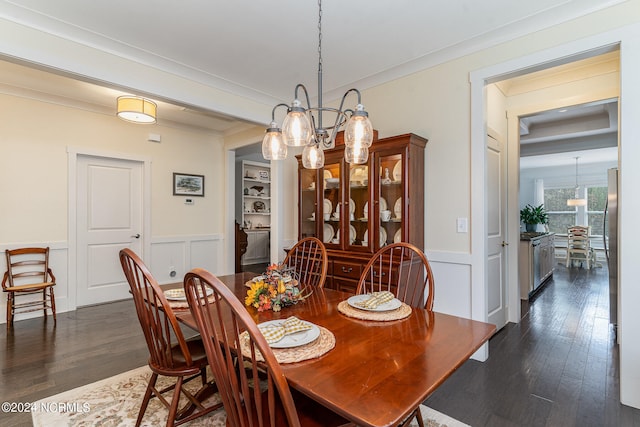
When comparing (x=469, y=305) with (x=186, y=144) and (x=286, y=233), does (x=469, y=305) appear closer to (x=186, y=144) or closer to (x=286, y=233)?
(x=286, y=233)

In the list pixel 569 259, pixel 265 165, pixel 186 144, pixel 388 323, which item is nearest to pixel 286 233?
pixel 186 144

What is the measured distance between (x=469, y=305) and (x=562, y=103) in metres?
2.27

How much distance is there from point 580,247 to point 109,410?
29.2 ft

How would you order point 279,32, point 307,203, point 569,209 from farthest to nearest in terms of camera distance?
point 569,209 → point 307,203 → point 279,32

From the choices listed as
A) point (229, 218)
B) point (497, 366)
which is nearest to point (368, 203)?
point (497, 366)

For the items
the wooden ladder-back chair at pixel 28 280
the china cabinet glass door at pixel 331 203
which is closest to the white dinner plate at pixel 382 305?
the china cabinet glass door at pixel 331 203

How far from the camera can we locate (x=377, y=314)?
155 centimetres

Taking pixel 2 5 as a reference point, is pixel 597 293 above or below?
below

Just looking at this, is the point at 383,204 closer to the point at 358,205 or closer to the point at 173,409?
the point at 358,205

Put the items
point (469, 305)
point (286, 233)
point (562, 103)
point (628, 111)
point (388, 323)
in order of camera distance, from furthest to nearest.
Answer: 1. point (286, 233)
2. point (562, 103)
3. point (469, 305)
4. point (628, 111)
5. point (388, 323)

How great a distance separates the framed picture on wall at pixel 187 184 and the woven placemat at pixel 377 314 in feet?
13.8

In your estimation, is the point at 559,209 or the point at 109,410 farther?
the point at 559,209

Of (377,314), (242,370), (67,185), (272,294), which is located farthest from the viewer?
(67,185)

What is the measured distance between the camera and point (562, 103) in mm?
3150
